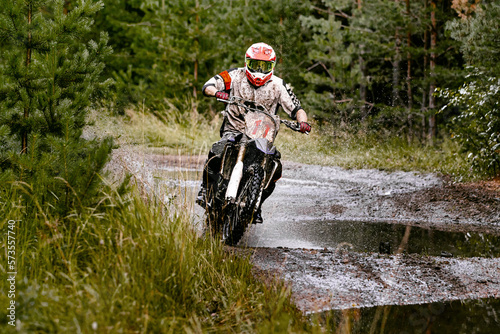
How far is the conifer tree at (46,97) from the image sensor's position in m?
4.58

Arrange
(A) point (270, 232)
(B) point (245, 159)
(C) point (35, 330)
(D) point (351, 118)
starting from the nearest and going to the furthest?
(C) point (35, 330) → (B) point (245, 159) → (A) point (270, 232) → (D) point (351, 118)

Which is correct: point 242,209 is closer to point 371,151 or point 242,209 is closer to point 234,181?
point 234,181

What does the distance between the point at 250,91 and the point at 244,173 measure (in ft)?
3.29

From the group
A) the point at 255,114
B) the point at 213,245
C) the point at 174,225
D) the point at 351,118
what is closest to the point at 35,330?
the point at 174,225

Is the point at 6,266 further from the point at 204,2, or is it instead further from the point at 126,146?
the point at 204,2

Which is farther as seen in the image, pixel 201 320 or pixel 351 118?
pixel 351 118

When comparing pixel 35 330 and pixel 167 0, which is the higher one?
pixel 167 0

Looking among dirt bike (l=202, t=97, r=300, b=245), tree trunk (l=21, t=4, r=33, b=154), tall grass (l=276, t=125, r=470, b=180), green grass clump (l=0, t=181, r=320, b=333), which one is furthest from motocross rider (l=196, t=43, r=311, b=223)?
tall grass (l=276, t=125, r=470, b=180)

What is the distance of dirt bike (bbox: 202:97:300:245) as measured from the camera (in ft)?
19.4

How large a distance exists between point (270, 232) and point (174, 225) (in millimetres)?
2772

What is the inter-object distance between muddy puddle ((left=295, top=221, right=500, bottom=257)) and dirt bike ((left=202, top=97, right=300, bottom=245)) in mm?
925

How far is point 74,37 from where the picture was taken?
566 centimetres

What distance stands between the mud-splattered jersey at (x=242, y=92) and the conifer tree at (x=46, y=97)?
1392 millimetres

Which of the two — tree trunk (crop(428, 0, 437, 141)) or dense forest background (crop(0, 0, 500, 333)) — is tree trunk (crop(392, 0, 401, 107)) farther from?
dense forest background (crop(0, 0, 500, 333))
